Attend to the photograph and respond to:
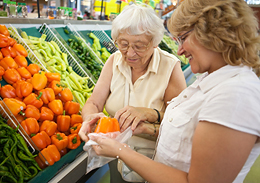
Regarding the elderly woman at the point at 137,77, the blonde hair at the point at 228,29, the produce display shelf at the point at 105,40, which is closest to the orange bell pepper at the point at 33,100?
the elderly woman at the point at 137,77

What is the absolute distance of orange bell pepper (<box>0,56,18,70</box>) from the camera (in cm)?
219

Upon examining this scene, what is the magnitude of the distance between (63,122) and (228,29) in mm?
1710

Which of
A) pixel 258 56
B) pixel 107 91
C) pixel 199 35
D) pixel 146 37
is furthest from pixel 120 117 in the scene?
pixel 258 56

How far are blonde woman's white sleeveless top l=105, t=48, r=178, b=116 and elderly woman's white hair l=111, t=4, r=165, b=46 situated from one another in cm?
23

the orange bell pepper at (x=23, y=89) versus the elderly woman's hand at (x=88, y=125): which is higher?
the elderly woman's hand at (x=88, y=125)

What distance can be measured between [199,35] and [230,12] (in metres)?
0.14

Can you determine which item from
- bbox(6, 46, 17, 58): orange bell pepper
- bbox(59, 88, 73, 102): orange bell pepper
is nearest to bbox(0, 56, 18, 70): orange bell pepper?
bbox(6, 46, 17, 58): orange bell pepper

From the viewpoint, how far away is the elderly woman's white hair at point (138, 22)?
5.03 feet

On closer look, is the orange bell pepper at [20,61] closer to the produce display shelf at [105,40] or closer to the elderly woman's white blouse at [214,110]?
the elderly woman's white blouse at [214,110]

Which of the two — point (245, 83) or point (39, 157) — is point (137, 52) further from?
point (39, 157)

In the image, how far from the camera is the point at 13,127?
1765 mm

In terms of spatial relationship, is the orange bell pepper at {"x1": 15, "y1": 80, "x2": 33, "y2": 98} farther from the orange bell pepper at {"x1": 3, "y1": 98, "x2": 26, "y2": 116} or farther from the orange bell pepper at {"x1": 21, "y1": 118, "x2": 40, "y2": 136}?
the orange bell pepper at {"x1": 21, "y1": 118, "x2": 40, "y2": 136}

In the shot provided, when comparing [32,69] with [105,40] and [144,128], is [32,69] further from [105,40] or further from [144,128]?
[105,40]

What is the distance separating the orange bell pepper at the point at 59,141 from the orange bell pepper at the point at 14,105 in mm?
376
